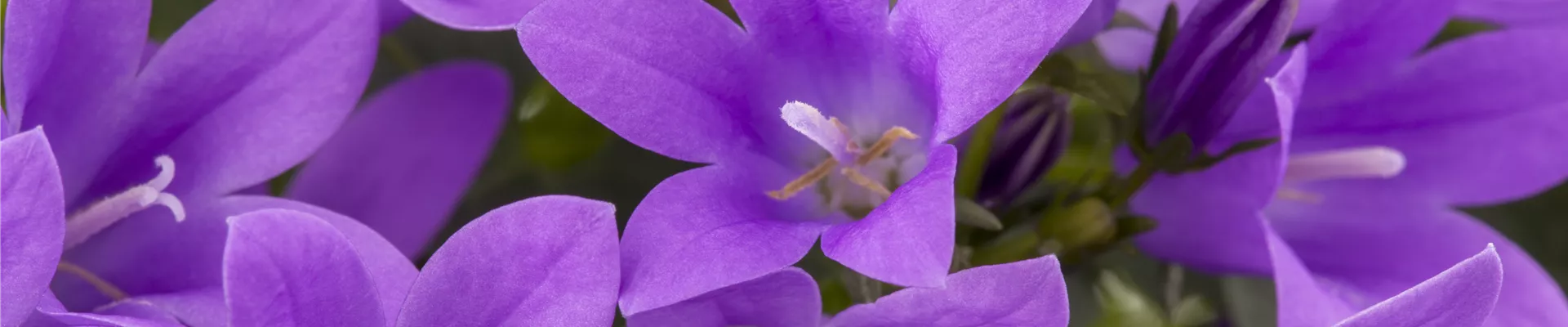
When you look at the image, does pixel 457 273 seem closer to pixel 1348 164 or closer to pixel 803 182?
pixel 803 182

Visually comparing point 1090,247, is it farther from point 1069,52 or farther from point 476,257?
point 476,257

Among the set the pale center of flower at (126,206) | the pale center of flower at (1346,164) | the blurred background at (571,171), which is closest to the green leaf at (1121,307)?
the blurred background at (571,171)

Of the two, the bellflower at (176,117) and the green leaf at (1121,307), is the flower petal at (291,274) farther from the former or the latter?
the green leaf at (1121,307)

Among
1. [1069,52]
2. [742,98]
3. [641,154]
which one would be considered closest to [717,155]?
[742,98]

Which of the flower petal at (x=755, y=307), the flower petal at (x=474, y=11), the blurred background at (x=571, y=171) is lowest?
the blurred background at (x=571, y=171)

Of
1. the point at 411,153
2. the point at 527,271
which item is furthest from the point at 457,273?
the point at 411,153

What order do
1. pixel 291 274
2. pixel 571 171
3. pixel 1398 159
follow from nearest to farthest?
pixel 291 274
pixel 1398 159
pixel 571 171
